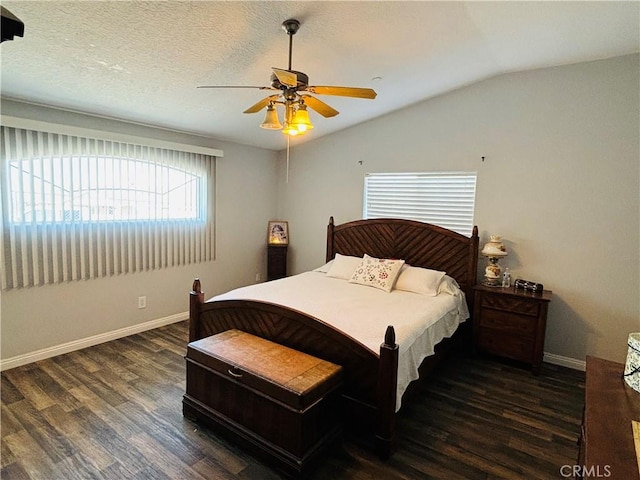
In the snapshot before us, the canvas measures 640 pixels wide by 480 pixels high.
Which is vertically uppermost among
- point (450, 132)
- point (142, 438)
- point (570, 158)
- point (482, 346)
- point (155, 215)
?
point (450, 132)

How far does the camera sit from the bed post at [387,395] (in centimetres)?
207

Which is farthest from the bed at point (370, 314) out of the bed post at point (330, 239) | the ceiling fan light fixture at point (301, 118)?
the ceiling fan light fixture at point (301, 118)

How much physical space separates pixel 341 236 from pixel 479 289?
1.83m

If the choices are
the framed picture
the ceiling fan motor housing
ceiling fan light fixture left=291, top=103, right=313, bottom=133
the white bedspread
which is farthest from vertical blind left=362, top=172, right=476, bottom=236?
the ceiling fan motor housing

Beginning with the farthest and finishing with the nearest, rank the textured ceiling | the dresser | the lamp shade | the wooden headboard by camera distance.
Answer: the wooden headboard < the lamp shade < the textured ceiling < the dresser

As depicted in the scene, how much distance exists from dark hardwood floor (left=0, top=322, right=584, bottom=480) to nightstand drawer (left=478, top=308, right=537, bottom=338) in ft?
1.26

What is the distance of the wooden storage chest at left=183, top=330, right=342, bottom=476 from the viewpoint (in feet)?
6.35

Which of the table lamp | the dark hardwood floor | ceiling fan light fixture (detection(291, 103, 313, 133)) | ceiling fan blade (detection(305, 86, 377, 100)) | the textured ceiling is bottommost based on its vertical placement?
the dark hardwood floor

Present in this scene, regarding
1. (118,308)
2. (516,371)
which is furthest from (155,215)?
(516,371)

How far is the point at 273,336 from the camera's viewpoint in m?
2.63

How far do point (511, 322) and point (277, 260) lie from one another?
3.13 m

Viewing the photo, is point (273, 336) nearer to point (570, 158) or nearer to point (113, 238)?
point (113, 238)

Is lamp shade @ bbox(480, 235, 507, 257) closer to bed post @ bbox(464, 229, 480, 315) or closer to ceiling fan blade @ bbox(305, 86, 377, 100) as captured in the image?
bed post @ bbox(464, 229, 480, 315)

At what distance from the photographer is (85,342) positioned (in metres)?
3.54
